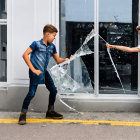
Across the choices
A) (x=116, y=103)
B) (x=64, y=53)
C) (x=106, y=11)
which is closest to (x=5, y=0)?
(x=64, y=53)

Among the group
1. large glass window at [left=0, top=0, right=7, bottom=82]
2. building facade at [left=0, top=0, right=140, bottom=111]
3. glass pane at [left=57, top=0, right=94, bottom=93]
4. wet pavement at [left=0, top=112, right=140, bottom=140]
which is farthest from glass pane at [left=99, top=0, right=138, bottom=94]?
large glass window at [left=0, top=0, right=7, bottom=82]

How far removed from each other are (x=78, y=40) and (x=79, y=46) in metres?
0.13

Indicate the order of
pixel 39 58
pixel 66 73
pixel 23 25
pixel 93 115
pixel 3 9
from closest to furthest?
pixel 39 58
pixel 93 115
pixel 23 25
pixel 66 73
pixel 3 9

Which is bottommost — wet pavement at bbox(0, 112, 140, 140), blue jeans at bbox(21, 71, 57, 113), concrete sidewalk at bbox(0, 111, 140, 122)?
wet pavement at bbox(0, 112, 140, 140)

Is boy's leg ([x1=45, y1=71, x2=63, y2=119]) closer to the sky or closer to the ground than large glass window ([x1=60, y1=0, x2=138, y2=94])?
closer to the ground

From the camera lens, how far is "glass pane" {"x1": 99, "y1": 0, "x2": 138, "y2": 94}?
5.82 metres

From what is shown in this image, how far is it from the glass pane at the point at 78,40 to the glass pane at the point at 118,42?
0.23 metres

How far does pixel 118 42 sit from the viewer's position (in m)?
5.92

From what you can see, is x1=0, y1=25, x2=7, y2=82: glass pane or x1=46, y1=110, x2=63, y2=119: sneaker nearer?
x1=46, y1=110, x2=63, y2=119: sneaker

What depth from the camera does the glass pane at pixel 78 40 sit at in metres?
5.89

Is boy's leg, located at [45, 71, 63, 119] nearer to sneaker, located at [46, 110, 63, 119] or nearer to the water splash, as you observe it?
sneaker, located at [46, 110, 63, 119]

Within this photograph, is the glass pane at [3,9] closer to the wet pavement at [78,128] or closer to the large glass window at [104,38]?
the large glass window at [104,38]

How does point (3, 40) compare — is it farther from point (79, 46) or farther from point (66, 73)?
point (79, 46)

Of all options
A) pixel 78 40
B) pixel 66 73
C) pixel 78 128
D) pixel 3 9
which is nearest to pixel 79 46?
pixel 78 40
